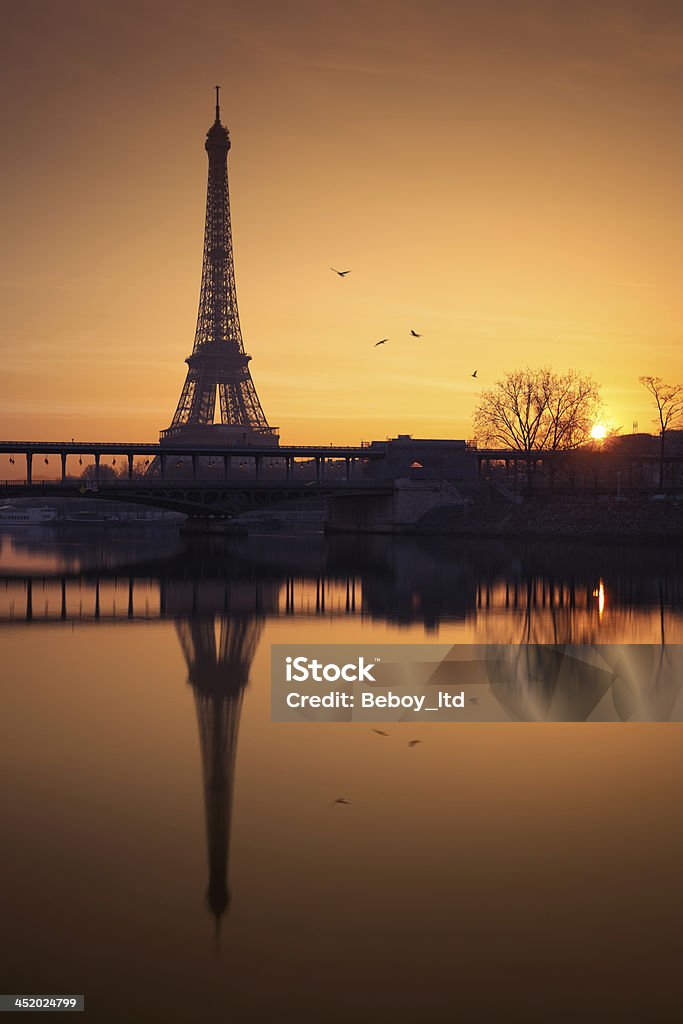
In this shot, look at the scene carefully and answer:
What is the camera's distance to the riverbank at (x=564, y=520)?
80562 millimetres

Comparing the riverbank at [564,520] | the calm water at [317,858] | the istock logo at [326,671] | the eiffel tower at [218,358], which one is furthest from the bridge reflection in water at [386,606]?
the eiffel tower at [218,358]

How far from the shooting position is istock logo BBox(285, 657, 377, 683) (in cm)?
2200

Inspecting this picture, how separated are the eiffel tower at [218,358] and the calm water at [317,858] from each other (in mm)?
142488

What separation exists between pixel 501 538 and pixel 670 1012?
86304 millimetres

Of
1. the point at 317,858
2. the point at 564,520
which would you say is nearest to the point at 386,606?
the point at 317,858

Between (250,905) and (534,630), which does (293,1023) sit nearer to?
(250,905)

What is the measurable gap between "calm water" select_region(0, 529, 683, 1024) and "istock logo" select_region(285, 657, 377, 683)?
52.6 inches

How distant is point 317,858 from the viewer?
10562 mm

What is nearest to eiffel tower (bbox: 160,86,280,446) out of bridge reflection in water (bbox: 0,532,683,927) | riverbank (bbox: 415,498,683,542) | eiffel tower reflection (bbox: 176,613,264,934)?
riverbank (bbox: 415,498,683,542)

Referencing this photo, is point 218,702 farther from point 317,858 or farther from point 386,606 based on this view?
point 386,606

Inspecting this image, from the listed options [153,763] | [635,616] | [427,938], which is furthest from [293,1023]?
[635,616]
